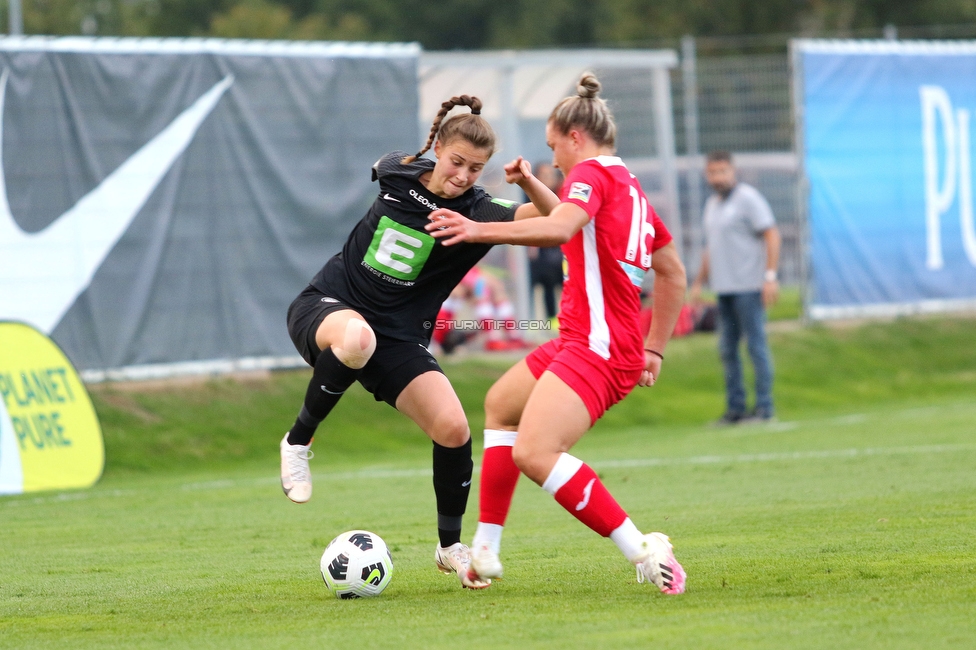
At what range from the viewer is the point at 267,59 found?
489 inches

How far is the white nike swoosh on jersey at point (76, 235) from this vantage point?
35.6ft

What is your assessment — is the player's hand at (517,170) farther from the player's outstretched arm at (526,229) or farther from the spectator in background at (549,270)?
the spectator in background at (549,270)

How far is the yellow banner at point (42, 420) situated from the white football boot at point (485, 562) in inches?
219

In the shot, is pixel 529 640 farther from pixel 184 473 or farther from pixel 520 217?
pixel 184 473

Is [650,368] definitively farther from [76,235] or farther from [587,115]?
[76,235]

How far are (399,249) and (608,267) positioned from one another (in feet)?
3.74

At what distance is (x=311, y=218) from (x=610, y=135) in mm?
7594

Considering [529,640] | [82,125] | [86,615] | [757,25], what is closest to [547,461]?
[529,640]

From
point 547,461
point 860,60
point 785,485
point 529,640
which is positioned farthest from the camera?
point 860,60

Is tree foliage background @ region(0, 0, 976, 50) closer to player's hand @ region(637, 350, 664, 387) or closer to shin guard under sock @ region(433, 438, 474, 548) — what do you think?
shin guard under sock @ region(433, 438, 474, 548)

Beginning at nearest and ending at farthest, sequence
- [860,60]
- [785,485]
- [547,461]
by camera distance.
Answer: [547,461] < [785,485] < [860,60]

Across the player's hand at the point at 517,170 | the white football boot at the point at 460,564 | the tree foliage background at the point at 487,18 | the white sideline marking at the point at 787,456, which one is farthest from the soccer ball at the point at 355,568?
the tree foliage background at the point at 487,18

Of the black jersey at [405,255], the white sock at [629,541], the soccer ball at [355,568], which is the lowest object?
the soccer ball at [355,568]

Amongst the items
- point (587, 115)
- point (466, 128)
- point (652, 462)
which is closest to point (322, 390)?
point (466, 128)
